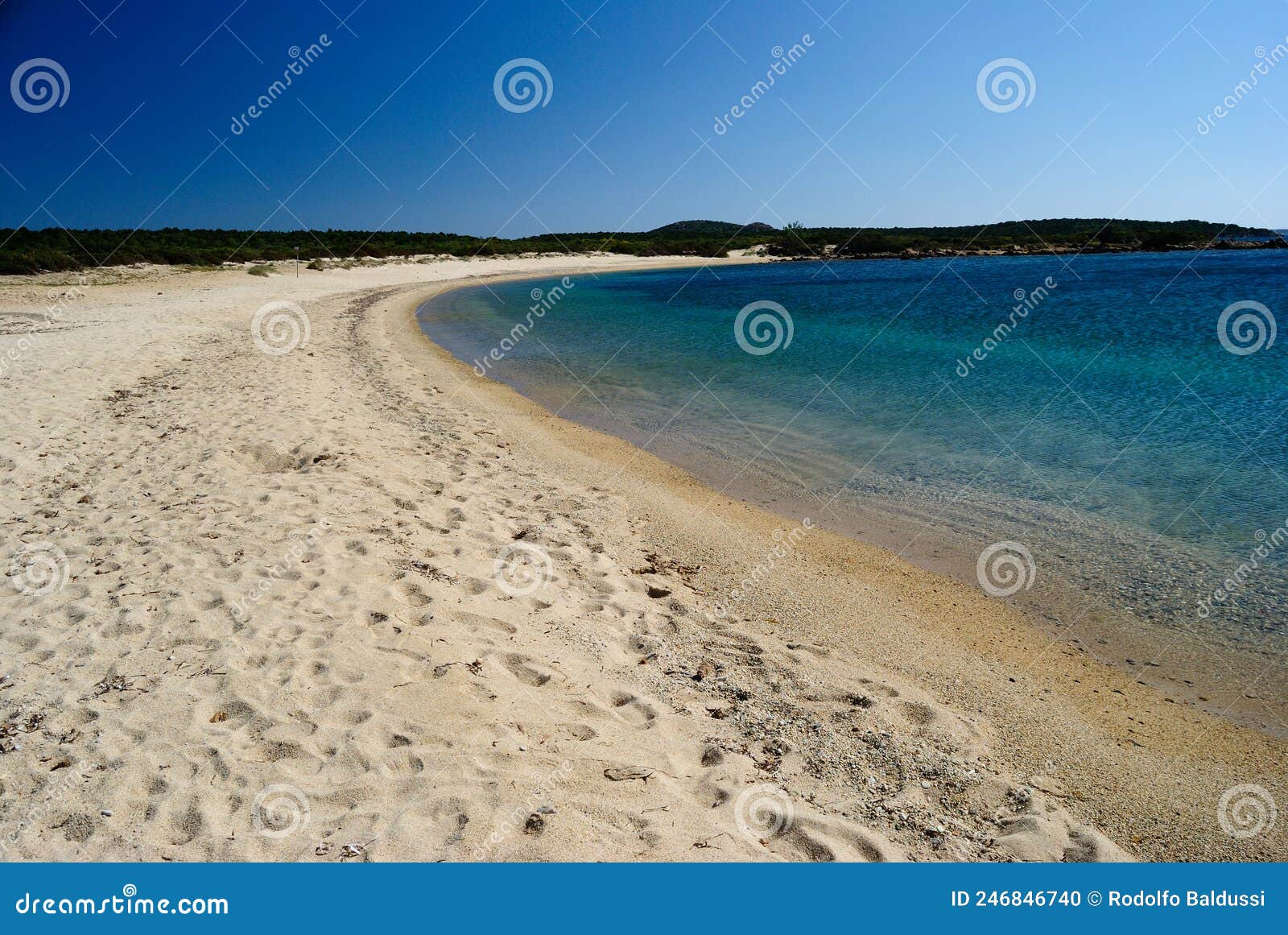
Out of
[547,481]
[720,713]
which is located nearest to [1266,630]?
[720,713]

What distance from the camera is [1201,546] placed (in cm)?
623

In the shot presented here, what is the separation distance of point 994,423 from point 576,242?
278ft

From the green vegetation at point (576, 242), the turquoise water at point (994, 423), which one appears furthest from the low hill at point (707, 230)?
the turquoise water at point (994, 423)

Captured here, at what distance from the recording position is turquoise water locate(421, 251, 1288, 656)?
619 centimetres

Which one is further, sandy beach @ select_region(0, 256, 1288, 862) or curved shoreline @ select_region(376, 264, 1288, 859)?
curved shoreline @ select_region(376, 264, 1288, 859)

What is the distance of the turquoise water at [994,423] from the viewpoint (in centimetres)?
619

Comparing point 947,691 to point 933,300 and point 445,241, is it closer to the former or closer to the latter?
point 933,300

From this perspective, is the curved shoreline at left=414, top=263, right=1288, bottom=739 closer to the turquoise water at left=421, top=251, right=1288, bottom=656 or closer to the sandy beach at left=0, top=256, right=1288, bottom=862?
the turquoise water at left=421, top=251, right=1288, bottom=656

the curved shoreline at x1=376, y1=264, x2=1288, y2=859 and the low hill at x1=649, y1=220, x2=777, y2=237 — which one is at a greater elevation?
the low hill at x1=649, y1=220, x2=777, y2=237

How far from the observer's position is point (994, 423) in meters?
10.9

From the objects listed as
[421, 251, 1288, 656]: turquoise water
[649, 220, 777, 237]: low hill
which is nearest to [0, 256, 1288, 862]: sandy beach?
[421, 251, 1288, 656]: turquoise water

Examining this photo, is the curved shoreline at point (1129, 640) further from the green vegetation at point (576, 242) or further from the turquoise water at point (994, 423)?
the green vegetation at point (576, 242)

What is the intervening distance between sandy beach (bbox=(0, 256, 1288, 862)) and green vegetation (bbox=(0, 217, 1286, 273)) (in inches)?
1342

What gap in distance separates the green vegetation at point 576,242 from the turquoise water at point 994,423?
21205 mm
